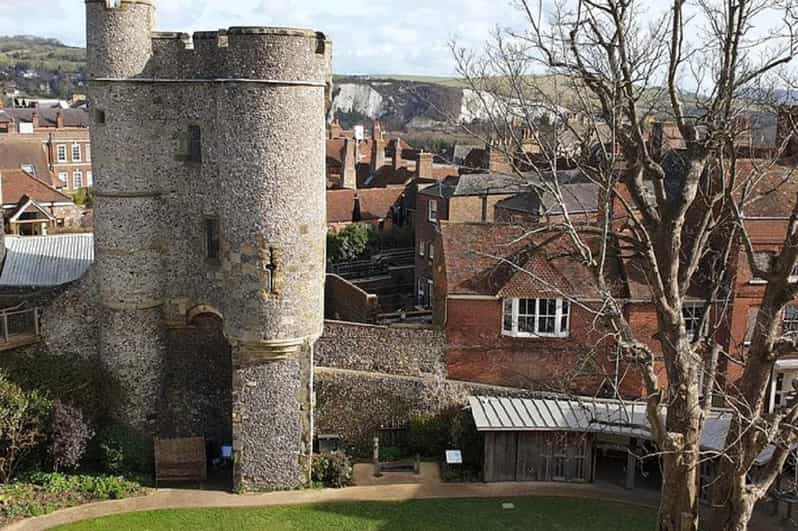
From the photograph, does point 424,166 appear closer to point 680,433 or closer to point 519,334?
point 519,334

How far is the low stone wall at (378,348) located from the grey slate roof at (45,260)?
8.33 metres

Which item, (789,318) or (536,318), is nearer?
(536,318)

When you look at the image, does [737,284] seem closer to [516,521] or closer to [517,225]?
[517,225]

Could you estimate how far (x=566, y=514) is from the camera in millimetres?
17875

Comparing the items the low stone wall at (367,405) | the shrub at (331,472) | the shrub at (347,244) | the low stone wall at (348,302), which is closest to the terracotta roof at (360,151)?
the shrub at (347,244)

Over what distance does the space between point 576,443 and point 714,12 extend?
11660 mm

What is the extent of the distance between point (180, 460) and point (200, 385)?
2.30 meters

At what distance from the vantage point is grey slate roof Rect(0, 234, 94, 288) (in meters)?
23.4

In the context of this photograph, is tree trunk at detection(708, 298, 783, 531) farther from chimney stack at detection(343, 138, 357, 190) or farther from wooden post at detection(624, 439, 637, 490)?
chimney stack at detection(343, 138, 357, 190)

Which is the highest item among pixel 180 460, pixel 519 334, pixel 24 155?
pixel 24 155

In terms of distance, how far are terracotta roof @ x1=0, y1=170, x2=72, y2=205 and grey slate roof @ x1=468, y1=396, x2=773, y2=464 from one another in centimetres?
2991

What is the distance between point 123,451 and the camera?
63.5ft

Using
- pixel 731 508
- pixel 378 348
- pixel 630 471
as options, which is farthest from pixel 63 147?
pixel 731 508

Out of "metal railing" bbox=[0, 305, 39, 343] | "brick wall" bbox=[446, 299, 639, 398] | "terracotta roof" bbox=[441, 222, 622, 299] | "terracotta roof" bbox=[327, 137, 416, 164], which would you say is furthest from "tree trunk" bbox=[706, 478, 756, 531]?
"terracotta roof" bbox=[327, 137, 416, 164]
